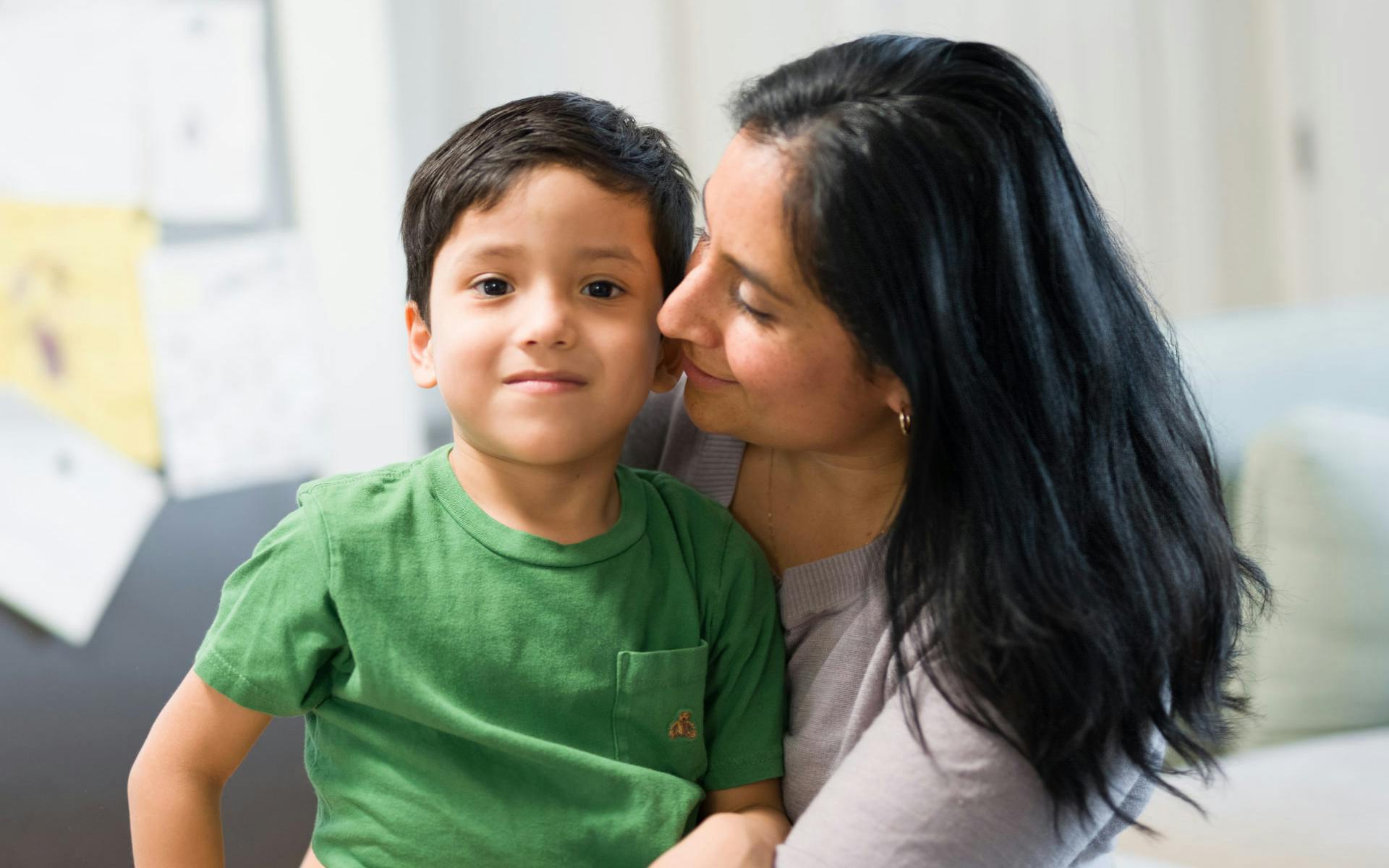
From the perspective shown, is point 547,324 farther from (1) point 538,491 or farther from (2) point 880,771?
(2) point 880,771

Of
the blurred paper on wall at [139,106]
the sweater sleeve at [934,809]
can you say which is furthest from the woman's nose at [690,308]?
the blurred paper on wall at [139,106]

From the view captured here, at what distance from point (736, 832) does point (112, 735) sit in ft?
1.76

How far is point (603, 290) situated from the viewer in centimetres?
101

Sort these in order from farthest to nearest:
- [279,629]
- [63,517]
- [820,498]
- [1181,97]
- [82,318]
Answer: [1181,97], [82,318], [63,517], [820,498], [279,629]

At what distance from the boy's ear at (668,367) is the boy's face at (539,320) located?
0.32ft

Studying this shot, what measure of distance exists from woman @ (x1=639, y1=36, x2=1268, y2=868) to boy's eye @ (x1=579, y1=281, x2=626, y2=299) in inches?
1.8

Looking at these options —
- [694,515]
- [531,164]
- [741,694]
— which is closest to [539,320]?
[531,164]

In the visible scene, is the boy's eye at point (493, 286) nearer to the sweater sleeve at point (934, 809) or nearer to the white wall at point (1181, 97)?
the sweater sleeve at point (934, 809)

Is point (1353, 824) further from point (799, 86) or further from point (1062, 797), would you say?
point (799, 86)

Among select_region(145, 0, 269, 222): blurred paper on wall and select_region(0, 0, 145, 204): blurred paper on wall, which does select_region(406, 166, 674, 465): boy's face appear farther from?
select_region(145, 0, 269, 222): blurred paper on wall

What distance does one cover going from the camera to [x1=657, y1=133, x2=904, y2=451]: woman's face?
0.97 m

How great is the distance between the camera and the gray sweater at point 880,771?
0.93 metres

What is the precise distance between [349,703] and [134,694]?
25cm

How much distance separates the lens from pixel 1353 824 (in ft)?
5.16
